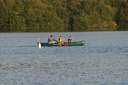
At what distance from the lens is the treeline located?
138750mm

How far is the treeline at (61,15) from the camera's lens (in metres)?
139

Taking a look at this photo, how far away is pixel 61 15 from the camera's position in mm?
144500

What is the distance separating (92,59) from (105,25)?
94.1 meters

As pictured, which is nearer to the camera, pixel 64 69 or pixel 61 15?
pixel 64 69

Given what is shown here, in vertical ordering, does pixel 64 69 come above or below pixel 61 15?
below

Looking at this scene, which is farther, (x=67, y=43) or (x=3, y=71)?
(x=67, y=43)

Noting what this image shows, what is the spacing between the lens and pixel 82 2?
146625 millimetres

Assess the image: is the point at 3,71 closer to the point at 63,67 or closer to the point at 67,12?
the point at 63,67

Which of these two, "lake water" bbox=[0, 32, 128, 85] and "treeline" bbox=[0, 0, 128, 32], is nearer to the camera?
"lake water" bbox=[0, 32, 128, 85]

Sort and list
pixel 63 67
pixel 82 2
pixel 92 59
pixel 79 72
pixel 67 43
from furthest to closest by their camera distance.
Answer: pixel 82 2 → pixel 67 43 → pixel 92 59 → pixel 63 67 → pixel 79 72

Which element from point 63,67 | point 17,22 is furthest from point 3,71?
point 17,22

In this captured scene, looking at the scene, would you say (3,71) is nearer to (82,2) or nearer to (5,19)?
(5,19)

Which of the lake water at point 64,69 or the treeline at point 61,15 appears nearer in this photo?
the lake water at point 64,69

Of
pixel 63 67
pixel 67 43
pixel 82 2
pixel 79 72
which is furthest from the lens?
pixel 82 2
